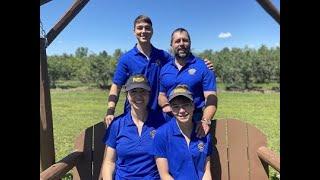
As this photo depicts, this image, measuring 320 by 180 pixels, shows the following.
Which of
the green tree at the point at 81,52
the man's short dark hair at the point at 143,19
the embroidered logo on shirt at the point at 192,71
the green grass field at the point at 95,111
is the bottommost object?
the green grass field at the point at 95,111

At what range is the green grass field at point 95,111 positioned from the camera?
7.15 meters

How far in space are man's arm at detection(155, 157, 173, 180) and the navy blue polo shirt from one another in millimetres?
418

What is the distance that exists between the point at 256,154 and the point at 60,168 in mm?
1257

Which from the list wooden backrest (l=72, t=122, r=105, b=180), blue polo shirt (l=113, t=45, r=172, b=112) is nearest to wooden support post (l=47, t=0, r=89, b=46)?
blue polo shirt (l=113, t=45, r=172, b=112)

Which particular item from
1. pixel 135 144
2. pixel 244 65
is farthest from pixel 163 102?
pixel 244 65

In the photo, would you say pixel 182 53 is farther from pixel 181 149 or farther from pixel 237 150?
pixel 237 150

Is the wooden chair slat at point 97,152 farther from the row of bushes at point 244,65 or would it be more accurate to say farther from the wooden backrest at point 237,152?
the row of bushes at point 244,65

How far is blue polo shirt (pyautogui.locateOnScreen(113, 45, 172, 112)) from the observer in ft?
8.27

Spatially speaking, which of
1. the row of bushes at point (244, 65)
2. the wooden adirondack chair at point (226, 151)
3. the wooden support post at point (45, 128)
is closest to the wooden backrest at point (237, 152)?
the wooden adirondack chair at point (226, 151)

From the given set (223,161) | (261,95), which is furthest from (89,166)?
(261,95)

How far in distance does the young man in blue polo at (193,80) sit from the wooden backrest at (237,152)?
1.18 feet
